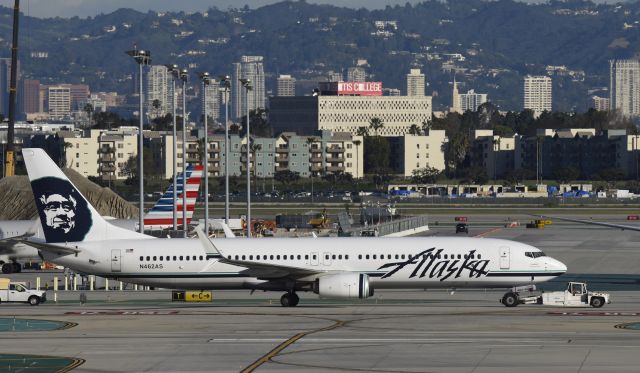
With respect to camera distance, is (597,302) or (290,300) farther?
(290,300)

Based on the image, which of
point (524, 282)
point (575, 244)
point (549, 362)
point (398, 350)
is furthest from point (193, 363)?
point (575, 244)

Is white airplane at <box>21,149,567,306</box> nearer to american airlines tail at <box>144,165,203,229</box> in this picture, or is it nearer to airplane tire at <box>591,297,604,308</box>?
airplane tire at <box>591,297,604,308</box>

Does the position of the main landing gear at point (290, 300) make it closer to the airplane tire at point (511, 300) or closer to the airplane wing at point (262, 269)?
the airplane wing at point (262, 269)

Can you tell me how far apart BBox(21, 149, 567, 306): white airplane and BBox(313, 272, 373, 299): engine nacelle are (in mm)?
47

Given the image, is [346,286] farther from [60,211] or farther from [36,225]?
[36,225]

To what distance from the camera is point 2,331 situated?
5731 centimetres

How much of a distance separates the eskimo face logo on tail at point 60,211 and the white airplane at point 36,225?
23.4 m

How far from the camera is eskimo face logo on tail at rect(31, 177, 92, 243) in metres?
67.8

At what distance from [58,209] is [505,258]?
22088 millimetres

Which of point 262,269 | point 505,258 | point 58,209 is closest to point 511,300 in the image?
point 505,258

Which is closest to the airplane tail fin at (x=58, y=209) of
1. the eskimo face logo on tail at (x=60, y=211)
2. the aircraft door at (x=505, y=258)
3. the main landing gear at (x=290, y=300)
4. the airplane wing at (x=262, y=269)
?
the eskimo face logo on tail at (x=60, y=211)

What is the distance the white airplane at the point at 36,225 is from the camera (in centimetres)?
9600

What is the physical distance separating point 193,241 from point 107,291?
13.0 meters

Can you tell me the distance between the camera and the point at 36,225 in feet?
323
